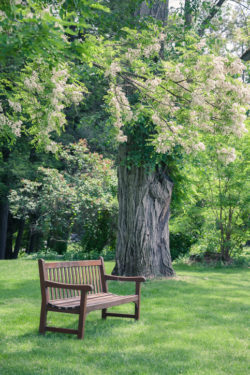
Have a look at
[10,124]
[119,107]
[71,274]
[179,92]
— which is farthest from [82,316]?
[179,92]

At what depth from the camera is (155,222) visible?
431 inches

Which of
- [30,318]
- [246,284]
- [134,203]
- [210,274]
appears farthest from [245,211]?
[30,318]

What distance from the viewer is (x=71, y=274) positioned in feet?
→ 21.6

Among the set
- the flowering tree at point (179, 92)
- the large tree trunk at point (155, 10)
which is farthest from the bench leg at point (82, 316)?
the large tree trunk at point (155, 10)

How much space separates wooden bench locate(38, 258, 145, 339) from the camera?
5.63 meters

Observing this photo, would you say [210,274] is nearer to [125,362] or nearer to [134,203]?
[134,203]

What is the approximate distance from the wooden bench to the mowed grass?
26 cm

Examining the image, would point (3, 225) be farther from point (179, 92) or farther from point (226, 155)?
point (179, 92)

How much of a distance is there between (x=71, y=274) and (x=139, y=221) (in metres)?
4.27

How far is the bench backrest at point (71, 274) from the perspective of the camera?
6.10m

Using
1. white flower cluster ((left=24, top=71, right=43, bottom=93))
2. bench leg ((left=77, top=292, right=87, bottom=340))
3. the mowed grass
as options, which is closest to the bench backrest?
the mowed grass

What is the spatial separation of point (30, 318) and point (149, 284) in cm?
389

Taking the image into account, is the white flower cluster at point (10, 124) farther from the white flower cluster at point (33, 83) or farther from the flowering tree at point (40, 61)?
the white flower cluster at point (33, 83)

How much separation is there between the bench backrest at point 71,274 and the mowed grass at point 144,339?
48 centimetres
